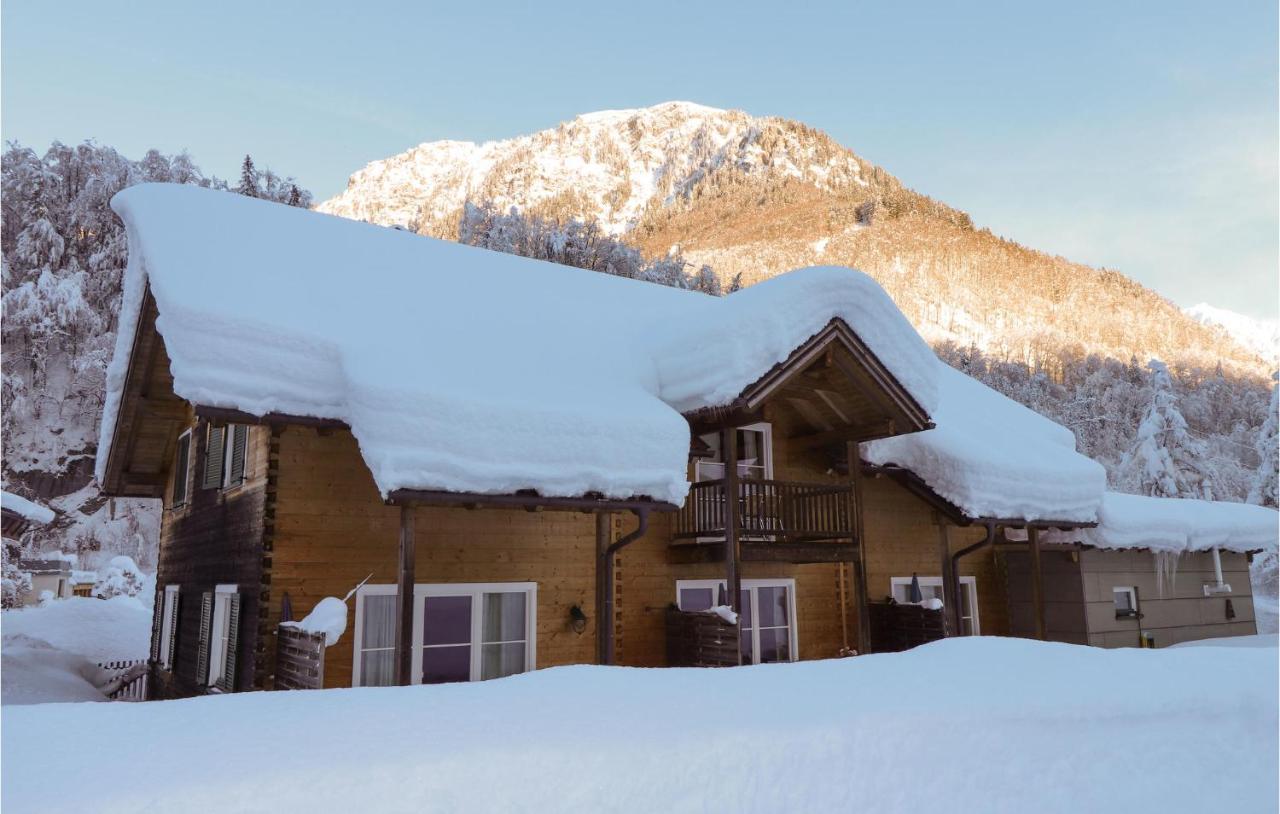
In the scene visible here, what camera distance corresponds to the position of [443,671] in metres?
10.5

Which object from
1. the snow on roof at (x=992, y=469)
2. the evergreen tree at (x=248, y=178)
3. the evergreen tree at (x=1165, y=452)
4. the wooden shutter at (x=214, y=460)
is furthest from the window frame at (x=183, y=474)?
the evergreen tree at (x=1165, y=452)

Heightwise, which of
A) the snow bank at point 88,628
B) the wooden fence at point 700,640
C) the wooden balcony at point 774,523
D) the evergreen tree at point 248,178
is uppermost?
the evergreen tree at point 248,178

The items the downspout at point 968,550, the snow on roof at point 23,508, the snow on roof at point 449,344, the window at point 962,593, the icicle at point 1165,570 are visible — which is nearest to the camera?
the snow on roof at point 449,344

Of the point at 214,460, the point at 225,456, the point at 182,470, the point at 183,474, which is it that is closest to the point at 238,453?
the point at 225,456

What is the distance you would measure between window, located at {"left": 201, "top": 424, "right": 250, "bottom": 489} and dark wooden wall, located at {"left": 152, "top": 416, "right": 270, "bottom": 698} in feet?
0.48

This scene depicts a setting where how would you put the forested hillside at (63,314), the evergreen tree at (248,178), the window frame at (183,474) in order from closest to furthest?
the window frame at (183,474), the forested hillside at (63,314), the evergreen tree at (248,178)

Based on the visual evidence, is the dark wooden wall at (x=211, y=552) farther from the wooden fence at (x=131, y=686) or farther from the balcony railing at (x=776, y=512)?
the balcony railing at (x=776, y=512)

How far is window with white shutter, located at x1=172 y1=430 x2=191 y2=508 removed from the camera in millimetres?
14469

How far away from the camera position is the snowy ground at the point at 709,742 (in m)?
4.45

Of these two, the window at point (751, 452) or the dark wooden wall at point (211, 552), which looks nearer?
the dark wooden wall at point (211, 552)

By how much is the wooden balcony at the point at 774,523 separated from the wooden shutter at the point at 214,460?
6.56 meters

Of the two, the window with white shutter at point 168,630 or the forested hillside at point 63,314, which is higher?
the forested hillside at point 63,314

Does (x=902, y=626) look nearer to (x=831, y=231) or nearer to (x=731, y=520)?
(x=731, y=520)

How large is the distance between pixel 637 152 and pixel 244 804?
113 metres
